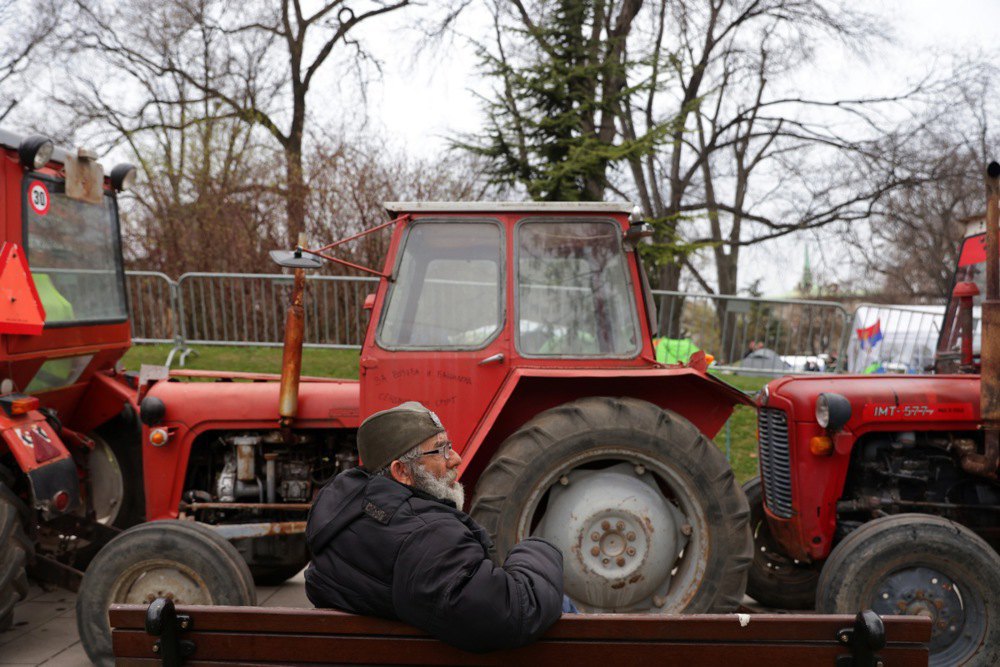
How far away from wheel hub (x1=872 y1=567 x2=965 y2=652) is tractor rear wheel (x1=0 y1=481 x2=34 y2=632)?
156 inches

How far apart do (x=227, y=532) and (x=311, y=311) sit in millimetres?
6459

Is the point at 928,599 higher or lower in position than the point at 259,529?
lower

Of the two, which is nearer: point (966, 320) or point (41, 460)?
point (41, 460)

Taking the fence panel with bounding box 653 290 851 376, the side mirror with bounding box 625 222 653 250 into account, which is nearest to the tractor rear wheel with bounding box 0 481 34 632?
the side mirror with bounding box 625 222 653 250

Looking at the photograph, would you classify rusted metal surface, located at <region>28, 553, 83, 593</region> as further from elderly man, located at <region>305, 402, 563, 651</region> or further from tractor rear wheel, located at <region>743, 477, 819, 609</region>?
tractor rear wheel, located at <region>743, 477, 819, 609</region>

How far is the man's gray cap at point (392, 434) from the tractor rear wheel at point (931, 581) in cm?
234

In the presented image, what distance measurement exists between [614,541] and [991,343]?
1.98 m

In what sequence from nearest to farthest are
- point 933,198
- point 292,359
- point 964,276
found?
point 292,359 < point 964,276 < point 933,198

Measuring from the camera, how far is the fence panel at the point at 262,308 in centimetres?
1030

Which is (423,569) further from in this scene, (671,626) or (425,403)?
(425,403)

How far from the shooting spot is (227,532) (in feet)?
14.0

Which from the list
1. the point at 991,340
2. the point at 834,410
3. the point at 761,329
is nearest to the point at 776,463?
the point at 834,410

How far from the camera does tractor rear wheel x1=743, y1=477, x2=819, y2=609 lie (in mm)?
4688

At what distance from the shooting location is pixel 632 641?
7.31ft
